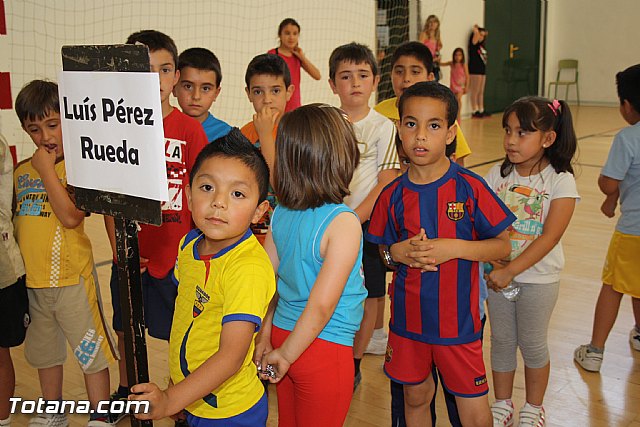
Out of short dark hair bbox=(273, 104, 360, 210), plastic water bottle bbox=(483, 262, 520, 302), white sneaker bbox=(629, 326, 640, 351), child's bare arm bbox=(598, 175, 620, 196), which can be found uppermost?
short dark hair bbox=(273, 104, 360, 210)

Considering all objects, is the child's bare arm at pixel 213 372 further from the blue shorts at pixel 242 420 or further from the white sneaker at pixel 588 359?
the white sneaker at pixel 588 359

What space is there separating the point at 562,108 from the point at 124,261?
1.82 m

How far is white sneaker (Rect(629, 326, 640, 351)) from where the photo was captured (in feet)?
10.6

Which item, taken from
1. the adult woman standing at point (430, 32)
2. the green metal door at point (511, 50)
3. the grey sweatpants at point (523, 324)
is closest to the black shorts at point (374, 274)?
the grey sweatpants at point (523, 324)

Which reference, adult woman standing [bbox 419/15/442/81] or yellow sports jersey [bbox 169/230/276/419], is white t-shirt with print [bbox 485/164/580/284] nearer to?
yellow sports jersey [bbox 169/230/276/419]

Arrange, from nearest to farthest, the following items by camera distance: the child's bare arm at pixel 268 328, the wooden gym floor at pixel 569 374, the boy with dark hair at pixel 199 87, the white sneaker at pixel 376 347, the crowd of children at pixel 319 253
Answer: the crowd of children at pixel 319 253, the child's bare arm at pixel 268 328, the wooden gym floor at pixel 569 374, the boy with dark hair at pixel 199 87, the white sneaker at pixel 376 347

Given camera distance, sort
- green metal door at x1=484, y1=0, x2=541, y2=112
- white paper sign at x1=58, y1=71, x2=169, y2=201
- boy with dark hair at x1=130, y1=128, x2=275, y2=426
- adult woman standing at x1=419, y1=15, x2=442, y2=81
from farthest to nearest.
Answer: green metal door at x1=484, y1=0, x2=541, y2=112 → adult woman standing at x1=419, y1=15, x2=442, y2=81 → boy with dark hair at x1=130, y1=128, x2=275, y2=426 → white paper sign at x1=58, y1=71, x2=169, y2=201

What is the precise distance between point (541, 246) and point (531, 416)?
0.66 meters

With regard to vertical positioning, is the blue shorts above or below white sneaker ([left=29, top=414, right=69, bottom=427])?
above

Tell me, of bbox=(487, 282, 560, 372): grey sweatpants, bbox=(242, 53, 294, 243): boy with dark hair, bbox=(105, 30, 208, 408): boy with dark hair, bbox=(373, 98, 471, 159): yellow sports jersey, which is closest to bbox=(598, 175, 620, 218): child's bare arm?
bbox=(373, 98, 471, 159): yellow sports jersey

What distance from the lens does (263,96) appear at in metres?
2.86

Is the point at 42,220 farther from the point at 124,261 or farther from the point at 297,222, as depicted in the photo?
the point at 124,261

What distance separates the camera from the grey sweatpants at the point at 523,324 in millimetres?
2426

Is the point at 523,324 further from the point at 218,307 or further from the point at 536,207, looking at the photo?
the point at 218,307
